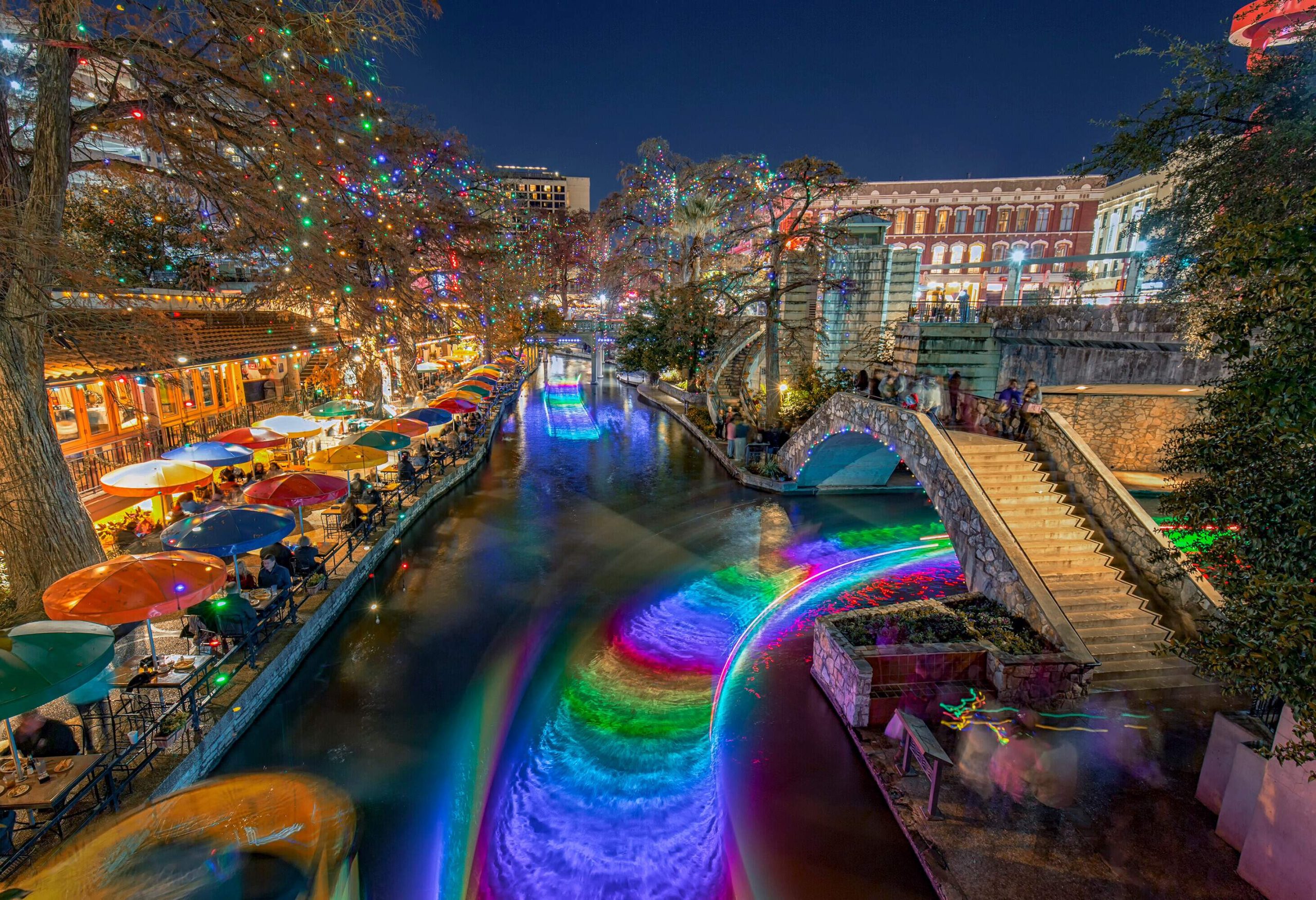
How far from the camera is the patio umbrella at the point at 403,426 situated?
16.2 meters

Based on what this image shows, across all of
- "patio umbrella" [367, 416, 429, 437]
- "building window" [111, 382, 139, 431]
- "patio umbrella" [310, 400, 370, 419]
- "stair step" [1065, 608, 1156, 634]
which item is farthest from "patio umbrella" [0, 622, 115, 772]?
"patio umbrella" [310, 400, 370, 419]

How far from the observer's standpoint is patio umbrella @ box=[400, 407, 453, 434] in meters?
19.6

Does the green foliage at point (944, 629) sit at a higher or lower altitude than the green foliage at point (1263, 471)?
lower

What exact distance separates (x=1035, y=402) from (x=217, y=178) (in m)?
16.3

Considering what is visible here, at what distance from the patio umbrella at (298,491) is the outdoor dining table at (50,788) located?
17.2ft

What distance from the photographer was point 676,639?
1041cm

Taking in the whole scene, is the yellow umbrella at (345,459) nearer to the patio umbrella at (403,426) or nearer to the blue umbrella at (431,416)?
the patio umbrella at (403,426)

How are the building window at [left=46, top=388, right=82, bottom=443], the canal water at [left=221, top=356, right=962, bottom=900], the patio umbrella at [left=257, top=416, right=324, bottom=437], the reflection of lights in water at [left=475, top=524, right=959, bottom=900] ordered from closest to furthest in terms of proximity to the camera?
the reflection of lights in water at [left=475, top=524, right=959, bottom=900] < the canal water at [left=221, top=356, right=962, bottom=900] < the building window at [left=46, top=388, right=82, bottom=443] < the patio umbrella at [left=257, top=416, right=324, bottom=437]

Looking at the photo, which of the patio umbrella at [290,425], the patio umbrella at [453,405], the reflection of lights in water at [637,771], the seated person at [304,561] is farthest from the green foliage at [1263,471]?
the patio umbrella at [453,405]

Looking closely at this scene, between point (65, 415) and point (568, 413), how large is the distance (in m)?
21.2

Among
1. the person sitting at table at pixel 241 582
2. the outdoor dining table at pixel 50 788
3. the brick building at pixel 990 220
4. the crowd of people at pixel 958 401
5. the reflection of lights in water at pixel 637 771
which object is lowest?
the reflection of lights in water at pixel 637 771

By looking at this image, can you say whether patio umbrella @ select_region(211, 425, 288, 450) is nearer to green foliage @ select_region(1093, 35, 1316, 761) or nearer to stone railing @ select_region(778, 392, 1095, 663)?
stone railing @ select_region(778, 392, 1095, 663)

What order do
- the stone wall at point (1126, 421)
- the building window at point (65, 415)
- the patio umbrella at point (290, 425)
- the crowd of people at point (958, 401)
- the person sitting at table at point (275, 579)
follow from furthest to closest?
the stone wall at point (1126, 421) < the patio umbrella at point (290, 425) < the building window at point (65, 415) < the crowd of people at point (958, 401) < the person sitting at table at point (275, 579)

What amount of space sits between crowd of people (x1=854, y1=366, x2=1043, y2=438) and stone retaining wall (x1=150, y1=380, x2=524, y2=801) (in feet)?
41.7
